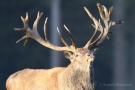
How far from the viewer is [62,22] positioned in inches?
649

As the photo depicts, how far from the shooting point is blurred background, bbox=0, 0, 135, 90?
15.7 m

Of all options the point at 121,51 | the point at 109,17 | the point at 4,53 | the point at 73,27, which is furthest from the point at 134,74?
the point at 109,17

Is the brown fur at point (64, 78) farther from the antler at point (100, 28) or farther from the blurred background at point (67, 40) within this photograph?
the blurred background at point (67, 40)

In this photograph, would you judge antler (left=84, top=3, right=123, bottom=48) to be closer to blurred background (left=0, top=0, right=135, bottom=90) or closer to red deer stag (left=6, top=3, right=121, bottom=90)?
red deer stag (left=6, top=3, right=121, bottom=90)

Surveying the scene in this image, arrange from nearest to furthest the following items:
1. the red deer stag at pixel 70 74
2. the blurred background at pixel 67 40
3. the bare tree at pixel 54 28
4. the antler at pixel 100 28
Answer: the red deer stag at pixel 70 74, the antler at pixel 100 28, the bare tree at pixel 54 28, the blurred background at pixel 67 40

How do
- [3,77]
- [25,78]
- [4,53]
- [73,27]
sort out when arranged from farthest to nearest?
[73,27] → [4,53] → [3,77] → [25,78]

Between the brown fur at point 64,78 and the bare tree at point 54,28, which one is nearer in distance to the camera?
the brown fur at point 64,78

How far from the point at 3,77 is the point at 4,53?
3.78 ft


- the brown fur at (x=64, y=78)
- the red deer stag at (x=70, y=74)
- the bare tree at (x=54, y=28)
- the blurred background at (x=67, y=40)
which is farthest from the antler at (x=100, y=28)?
the blurred background at (x=67, y=40)

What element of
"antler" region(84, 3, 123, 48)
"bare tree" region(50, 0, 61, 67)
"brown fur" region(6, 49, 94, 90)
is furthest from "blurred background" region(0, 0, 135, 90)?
"brown fur" region(6, 49, 94, 90)

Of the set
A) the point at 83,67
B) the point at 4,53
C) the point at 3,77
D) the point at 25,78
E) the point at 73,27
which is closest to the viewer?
the point at 83,67

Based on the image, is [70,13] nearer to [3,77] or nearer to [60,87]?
[3,77]

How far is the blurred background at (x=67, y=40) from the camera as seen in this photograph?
617 inches

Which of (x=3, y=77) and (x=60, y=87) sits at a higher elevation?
(x=3, y=77)
